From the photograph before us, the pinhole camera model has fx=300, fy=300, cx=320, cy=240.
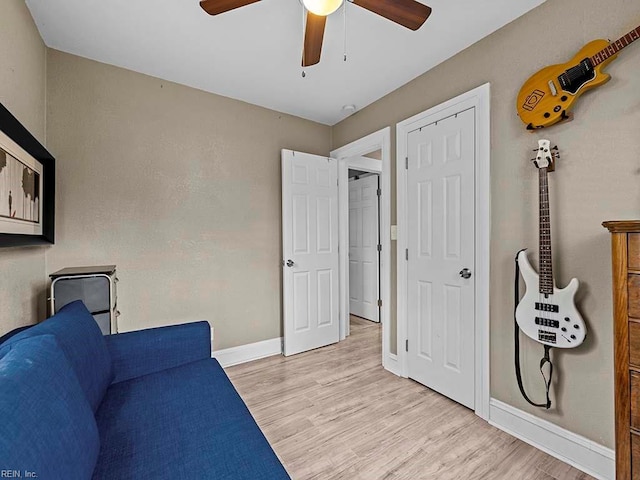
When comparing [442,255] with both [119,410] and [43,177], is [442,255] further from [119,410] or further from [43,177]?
[43,177]

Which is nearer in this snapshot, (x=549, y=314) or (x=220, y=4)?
(x=220, y=4)

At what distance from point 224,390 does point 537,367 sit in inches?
69.9

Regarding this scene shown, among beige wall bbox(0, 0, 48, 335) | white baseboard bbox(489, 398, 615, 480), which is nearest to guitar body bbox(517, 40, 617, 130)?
white baseboard bbox(489, 398, 615, 480)

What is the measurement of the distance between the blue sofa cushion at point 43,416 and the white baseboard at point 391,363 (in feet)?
7.53

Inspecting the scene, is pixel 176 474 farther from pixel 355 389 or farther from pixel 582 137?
pixel 582 137

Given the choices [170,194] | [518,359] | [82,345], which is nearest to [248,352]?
[170,194]

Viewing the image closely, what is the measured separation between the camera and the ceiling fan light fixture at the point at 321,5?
1271 millimetres

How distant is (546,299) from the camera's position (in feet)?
5.42

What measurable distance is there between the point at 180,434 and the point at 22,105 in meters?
1.96

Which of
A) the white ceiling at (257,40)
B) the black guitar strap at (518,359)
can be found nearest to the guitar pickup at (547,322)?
the black guitar strap at (518,359)

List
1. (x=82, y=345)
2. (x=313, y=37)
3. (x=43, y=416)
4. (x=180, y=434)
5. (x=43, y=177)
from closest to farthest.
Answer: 1. (x=43, y=416)
2. (x=180, y=434)
3. (x=82, y=345)
4. (x=313, y=37)
5. (x=43, y=177)

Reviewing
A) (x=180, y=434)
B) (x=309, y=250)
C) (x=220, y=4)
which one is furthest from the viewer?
(x=309, y=250)

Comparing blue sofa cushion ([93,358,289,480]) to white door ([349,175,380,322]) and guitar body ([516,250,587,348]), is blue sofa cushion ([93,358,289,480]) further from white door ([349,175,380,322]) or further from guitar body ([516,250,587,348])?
white door ([349,175,380,322])

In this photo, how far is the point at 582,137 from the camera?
5.24ft
